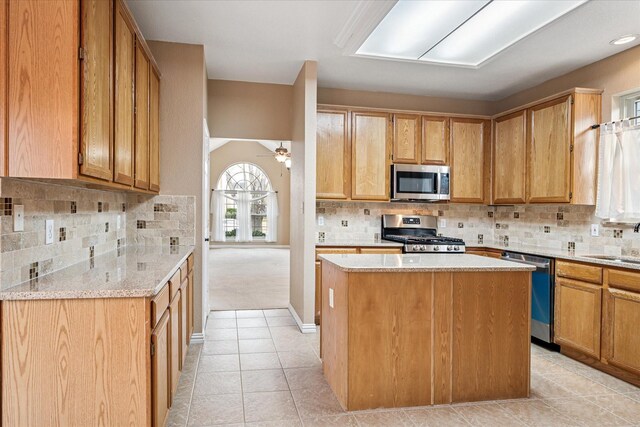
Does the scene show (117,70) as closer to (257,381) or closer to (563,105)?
A: (257,381)

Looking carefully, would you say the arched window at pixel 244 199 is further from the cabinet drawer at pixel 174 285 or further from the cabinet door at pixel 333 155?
the cabinet drawer at pixel 174 285

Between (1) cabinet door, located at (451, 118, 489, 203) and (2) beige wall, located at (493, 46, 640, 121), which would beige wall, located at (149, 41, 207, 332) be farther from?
(2) beige wall, located at (493, 46, 640, 121)

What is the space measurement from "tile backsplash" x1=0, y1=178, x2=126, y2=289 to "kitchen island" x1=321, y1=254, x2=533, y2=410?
5.13 feet

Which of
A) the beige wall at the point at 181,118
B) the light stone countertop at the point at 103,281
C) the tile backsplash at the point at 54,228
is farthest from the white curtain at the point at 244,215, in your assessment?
the light stone countertop at the point at 103,281

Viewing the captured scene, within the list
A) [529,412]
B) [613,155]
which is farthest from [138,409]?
[613,155]

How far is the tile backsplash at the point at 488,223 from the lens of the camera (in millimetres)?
4027

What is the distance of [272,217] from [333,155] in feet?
28.1

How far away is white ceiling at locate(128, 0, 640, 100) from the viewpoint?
9.86ft

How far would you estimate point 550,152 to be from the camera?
4.04 m

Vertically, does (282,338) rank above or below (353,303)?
below

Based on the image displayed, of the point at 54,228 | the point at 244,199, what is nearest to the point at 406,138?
the point at 54,228

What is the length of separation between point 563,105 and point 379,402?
318cm

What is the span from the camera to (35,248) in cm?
197

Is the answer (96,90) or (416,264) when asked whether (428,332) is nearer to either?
(416,264)
